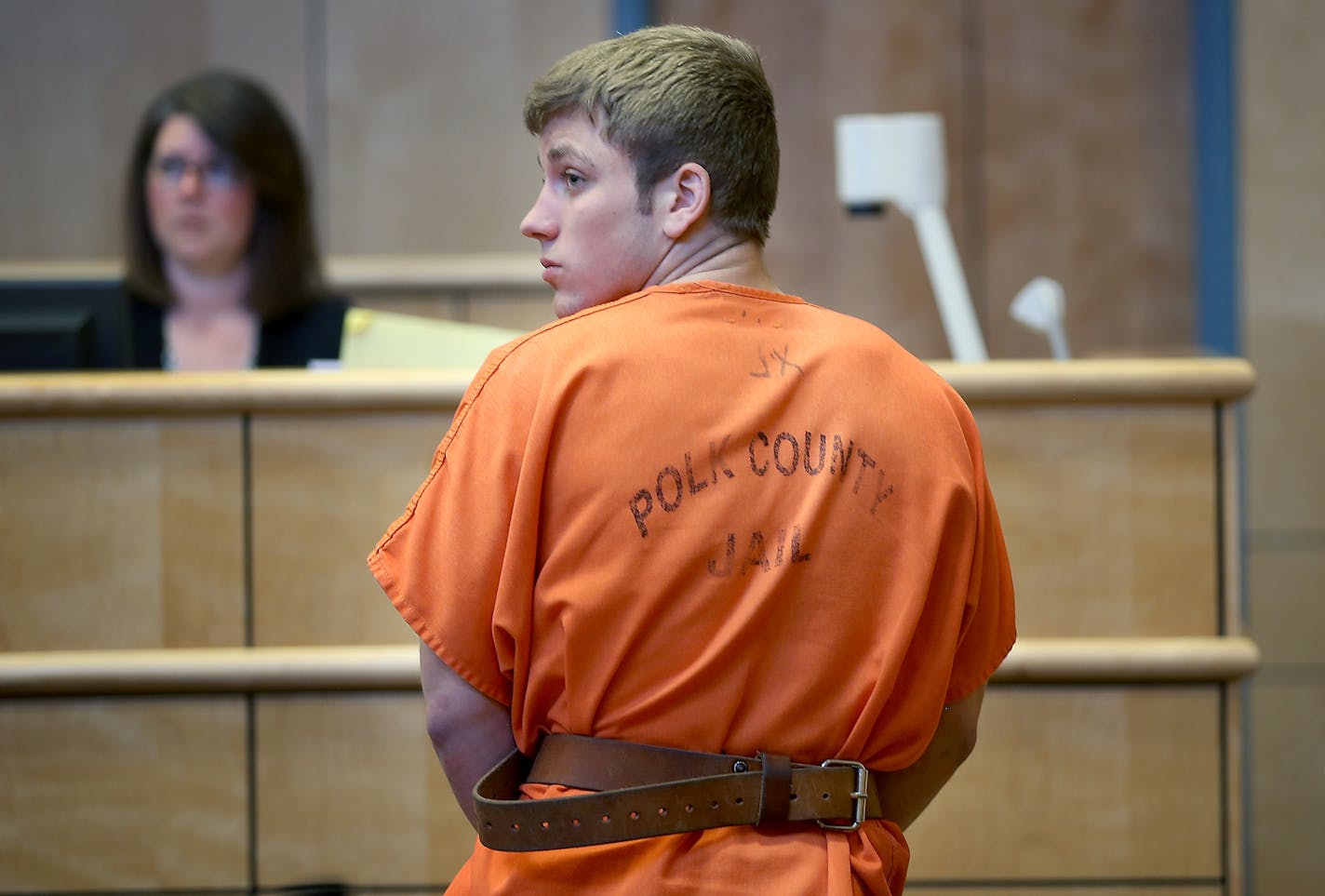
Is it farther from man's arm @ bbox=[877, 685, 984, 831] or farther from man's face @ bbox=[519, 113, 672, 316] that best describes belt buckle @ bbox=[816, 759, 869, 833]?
man's face @ bbox=[519, 113, 672, 316]

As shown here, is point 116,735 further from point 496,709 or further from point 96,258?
point 96,258

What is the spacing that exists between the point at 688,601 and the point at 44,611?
1219mm

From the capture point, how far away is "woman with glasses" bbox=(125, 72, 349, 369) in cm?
269

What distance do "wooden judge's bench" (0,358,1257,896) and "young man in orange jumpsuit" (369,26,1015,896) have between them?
0.81m

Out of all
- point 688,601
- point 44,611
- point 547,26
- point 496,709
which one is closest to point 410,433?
point 44,611

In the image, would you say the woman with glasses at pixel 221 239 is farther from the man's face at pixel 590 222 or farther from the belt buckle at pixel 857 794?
the belt buckle at pixel 857 794

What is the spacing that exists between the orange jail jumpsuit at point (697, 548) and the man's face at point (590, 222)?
1.6 inches

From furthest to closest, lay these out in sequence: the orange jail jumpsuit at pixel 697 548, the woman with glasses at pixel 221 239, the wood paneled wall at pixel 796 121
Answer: the wood paneled wall at pixel 796 121 < the woman with glasses at pixel 221 239 < the orange jail jumpsuit at pixel 697 548

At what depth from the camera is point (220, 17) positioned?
3.53 metres

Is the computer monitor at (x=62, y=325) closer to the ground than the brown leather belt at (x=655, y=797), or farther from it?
farther from it

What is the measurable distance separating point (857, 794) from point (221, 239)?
211cm

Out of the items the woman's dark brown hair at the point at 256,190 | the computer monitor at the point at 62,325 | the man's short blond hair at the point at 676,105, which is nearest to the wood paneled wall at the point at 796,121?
the woman's dark brown hair at the point at 256,190

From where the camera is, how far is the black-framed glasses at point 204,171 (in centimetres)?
270

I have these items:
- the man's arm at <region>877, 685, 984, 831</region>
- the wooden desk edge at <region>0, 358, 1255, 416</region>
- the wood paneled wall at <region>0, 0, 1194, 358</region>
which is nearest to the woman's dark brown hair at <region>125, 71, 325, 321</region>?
the wood paneled wall at <region>0, 0, 1194, 358</region>
